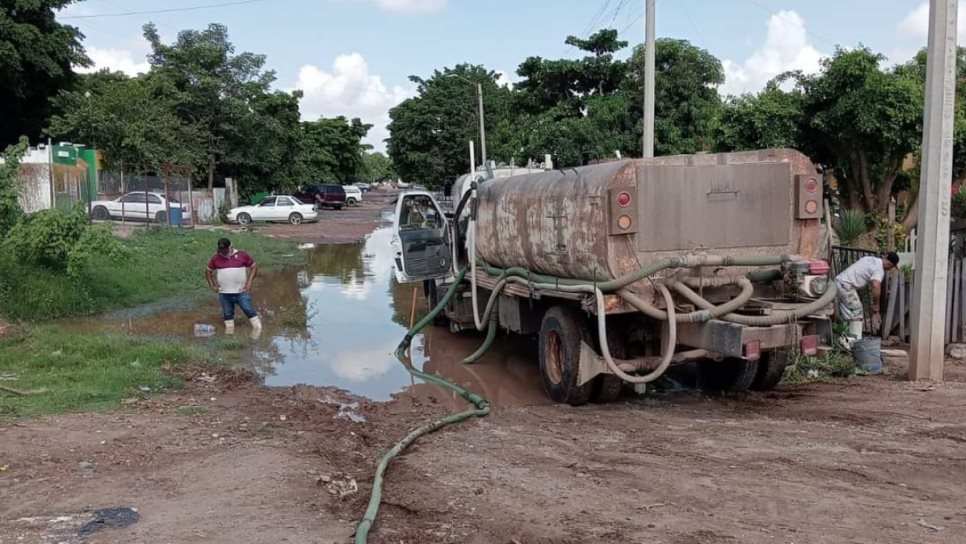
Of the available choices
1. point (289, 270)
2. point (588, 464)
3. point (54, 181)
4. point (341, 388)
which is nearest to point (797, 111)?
point (341, 388)

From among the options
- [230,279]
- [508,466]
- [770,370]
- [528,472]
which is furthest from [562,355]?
[230,279]

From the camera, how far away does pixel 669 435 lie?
6613 mm

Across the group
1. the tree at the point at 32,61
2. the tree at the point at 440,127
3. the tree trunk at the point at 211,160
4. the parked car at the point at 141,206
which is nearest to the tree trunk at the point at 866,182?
the parked car at the point at 141,206

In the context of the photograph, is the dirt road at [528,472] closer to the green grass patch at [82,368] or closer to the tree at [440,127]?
the green grass patch at [82,368]

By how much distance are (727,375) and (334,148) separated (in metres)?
73.3

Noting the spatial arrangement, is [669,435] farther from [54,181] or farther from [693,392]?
[54,181]

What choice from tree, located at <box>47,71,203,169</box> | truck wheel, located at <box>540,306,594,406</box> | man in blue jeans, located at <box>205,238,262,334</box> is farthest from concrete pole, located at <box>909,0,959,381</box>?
tree, located at <box>47,71,203,169</box>

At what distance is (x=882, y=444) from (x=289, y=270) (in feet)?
56.2

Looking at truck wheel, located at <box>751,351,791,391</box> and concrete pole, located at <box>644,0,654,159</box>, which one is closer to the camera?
truck wheel, located at <box>751,351,791,391</box>

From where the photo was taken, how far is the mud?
4.58 m

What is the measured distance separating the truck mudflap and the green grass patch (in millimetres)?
4389

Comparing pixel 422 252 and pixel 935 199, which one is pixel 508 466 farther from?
pixel 422 252

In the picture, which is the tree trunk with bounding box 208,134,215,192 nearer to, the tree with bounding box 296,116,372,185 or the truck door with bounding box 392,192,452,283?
the tree with bounding box 296,116,372,185

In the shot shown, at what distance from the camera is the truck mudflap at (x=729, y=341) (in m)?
6.58
